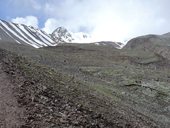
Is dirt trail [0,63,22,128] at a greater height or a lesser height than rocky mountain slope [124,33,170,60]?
lesser

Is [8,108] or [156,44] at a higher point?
[156,44]

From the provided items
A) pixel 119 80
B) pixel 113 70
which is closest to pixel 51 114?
pixel 119 80

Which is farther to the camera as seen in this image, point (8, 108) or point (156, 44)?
point (156, 44)

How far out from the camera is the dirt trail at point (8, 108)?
38.7 ft

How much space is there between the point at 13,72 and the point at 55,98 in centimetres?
244

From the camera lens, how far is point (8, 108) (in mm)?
12602

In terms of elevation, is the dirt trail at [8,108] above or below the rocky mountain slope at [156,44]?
below

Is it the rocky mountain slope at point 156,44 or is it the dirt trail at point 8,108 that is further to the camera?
the rocky mountain slope at point 156,44

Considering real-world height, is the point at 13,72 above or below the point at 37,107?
above

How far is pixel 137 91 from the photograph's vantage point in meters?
26.7

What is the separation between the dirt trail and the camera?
11791mm

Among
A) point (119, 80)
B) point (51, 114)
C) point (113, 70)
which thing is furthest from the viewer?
point (113, 70)

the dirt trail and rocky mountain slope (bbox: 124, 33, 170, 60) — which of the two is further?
rocky mountain slope (bbox: 124, 33, 170, 60)

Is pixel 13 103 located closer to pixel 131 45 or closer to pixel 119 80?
pixel 119 80
